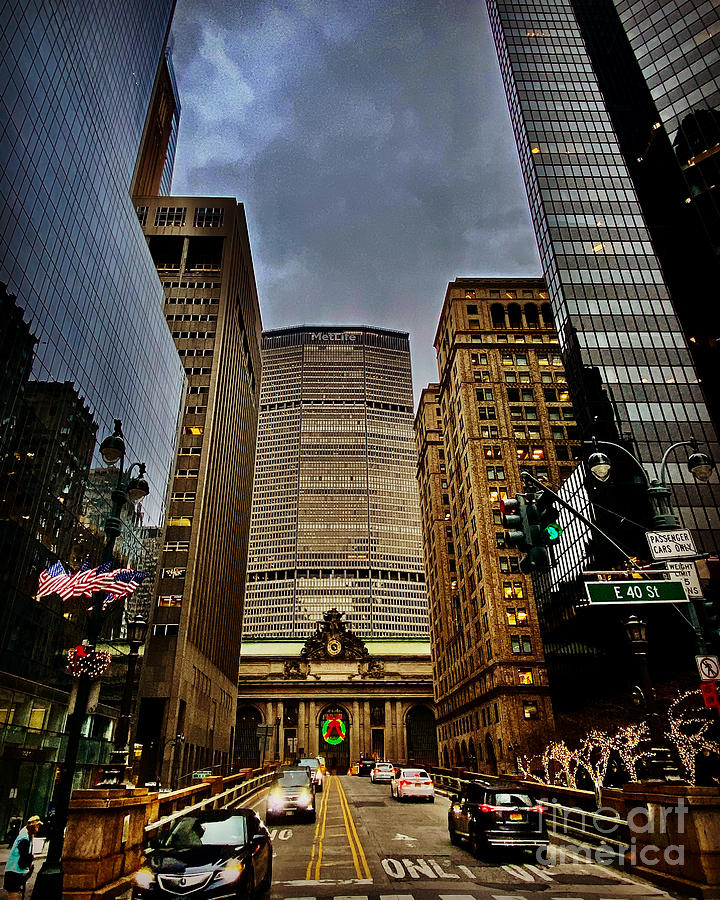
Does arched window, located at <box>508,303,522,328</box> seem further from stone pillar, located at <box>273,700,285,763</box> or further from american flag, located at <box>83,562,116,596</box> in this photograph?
stone pillar, located at <box>273,700,285,763</box>

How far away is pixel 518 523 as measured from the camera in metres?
13.0

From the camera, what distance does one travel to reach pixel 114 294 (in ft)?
157

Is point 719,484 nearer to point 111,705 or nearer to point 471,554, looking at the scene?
point 471,554

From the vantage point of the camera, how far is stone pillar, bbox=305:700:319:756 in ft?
358

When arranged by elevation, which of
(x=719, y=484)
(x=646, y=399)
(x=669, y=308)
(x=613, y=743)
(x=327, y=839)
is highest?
(x=669, y=308)

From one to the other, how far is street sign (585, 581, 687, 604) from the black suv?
7124mm

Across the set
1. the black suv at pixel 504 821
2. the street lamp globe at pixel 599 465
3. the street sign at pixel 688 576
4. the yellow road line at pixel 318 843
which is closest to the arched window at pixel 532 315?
the yellow road line at pixel 318 843

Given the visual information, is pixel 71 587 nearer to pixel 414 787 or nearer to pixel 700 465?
pixel 700 465

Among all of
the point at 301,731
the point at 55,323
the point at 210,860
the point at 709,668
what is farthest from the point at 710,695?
the point at 301,731

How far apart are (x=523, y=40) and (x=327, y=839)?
9849cm

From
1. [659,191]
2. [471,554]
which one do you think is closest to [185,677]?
[471,554]

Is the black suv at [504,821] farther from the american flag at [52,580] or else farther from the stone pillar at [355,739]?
the stone pillar at [355,739]

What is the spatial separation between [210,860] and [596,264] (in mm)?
69847

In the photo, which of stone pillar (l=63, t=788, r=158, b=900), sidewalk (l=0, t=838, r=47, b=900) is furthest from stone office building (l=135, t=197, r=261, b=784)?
stone pillar (l=63, t=788, r=158, b=900)
